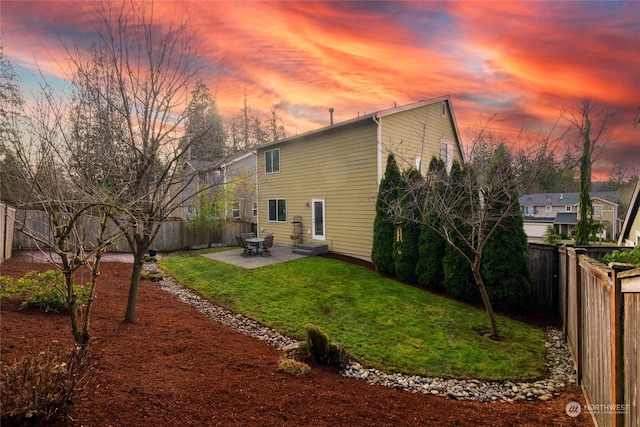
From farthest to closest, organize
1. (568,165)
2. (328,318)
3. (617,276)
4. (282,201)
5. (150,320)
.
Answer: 1. (282,201)
2. (568,165)
3. (328,318)
4. (150,320)
5. (617,276)

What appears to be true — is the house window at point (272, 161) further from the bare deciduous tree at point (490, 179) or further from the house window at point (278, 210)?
the bare deciduous tree at point (490, 179)

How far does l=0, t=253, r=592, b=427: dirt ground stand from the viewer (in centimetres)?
286

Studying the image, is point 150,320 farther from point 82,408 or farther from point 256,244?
point 256,244

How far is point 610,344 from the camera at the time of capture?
2545 mm

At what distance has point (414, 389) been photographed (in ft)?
13.8

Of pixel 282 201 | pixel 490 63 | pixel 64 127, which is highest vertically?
pixel 490 63

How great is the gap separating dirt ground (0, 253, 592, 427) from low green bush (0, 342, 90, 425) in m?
0.16

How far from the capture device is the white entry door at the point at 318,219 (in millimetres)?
13711

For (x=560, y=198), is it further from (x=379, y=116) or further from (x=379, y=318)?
(x=379, y=318)

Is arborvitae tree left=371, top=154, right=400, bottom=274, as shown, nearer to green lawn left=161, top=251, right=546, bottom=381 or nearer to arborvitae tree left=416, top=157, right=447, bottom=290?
green lawn left=161, top=251, right=546, bottom=381

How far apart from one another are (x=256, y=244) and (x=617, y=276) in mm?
11724

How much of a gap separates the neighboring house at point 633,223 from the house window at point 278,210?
1288 cm

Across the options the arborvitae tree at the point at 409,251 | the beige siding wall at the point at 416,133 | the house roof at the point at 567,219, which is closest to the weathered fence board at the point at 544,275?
the arborvitae tree at the point at 409,251

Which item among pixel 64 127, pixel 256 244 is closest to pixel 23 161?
pixel 64 127
